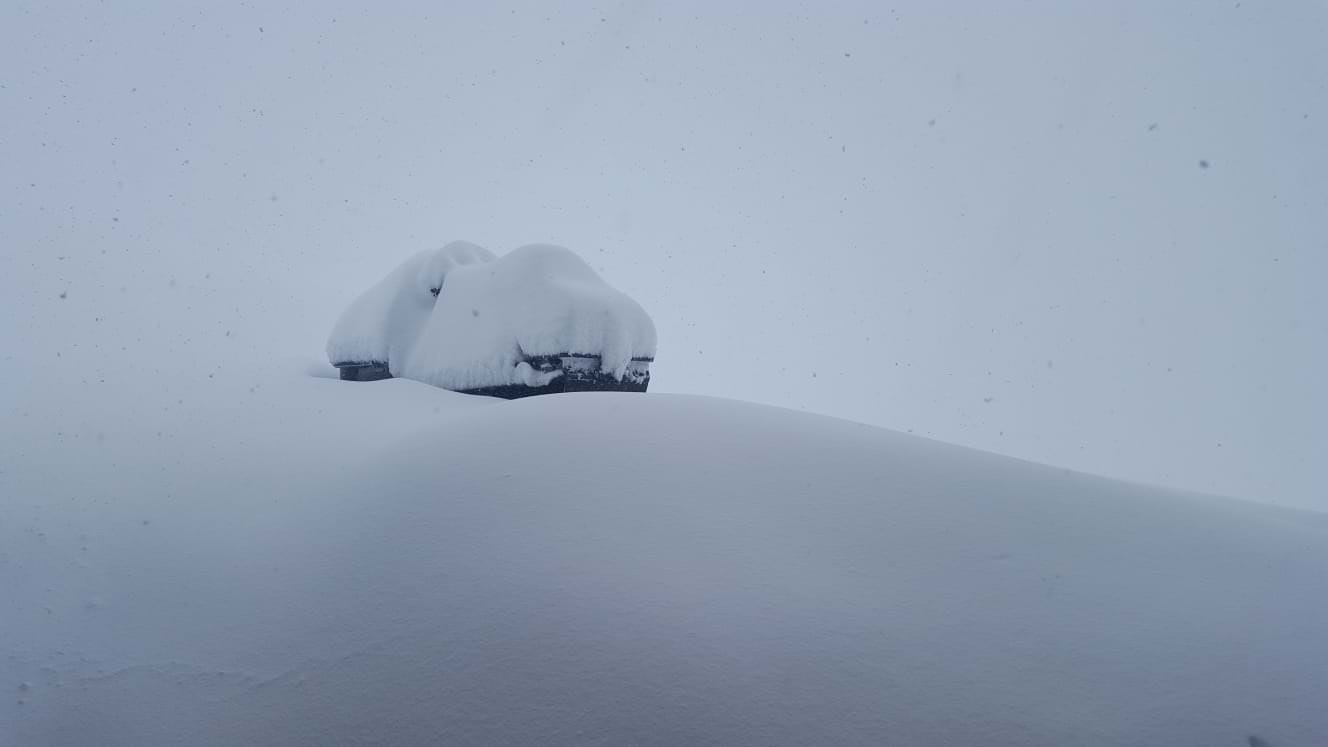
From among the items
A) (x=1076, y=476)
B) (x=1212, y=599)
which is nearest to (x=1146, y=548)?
(x=1212, y=599)

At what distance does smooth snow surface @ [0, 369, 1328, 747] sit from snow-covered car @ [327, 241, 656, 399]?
3878 mm

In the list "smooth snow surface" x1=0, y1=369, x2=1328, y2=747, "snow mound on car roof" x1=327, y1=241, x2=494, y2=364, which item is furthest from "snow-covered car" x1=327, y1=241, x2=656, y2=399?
"smooth snow surface" x1=0, y1=369, x2=1328, y2=747

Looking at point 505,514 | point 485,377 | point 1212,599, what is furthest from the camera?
point 485,377

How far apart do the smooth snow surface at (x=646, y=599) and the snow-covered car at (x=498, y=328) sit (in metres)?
3.88

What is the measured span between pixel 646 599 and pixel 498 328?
648cm

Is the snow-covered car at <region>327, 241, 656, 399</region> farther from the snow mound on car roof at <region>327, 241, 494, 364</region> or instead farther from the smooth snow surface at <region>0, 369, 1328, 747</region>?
the smooth snow surface at <region>0, 369, 1328, 747</region>

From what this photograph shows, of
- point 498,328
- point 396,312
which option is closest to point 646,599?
point 498,328

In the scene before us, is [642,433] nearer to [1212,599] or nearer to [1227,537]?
[1212,599]

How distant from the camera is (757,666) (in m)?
2.31

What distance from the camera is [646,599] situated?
2592 mm

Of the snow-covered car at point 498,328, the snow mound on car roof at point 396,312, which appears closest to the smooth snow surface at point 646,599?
the snow-covered car at point 498,328

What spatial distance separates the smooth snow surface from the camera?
2186 millimetres

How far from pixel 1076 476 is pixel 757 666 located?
3.49 m

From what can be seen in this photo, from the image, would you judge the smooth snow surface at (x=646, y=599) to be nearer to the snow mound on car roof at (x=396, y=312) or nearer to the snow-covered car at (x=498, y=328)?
the snow-covered car at (x=498, y=328)
